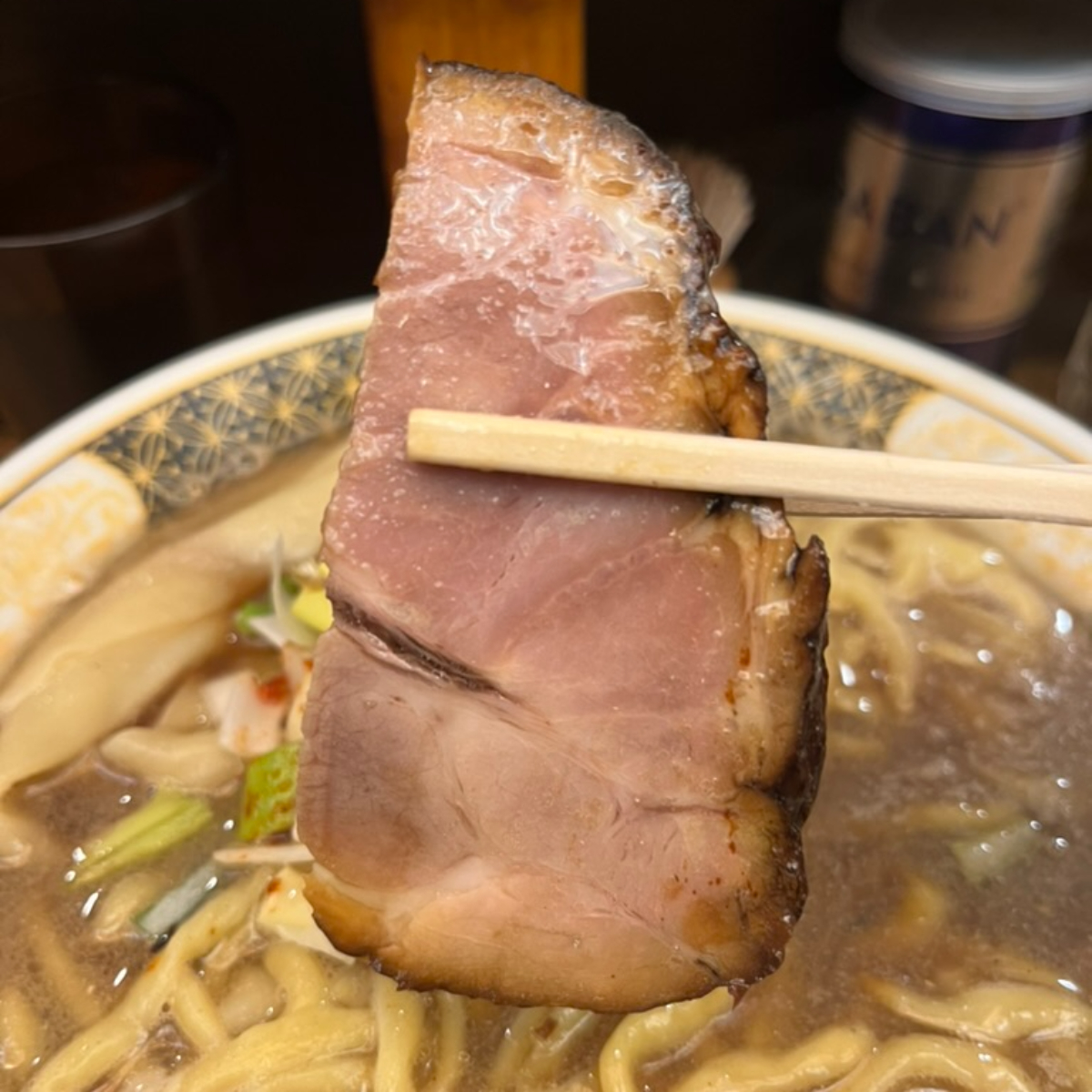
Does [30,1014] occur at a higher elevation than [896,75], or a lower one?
lower

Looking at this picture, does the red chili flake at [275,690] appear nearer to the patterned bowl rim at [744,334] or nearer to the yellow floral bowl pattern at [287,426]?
the yellow floral bowl pattern at [287,426]

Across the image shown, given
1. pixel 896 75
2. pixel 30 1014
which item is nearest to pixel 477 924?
pixel 30 1014

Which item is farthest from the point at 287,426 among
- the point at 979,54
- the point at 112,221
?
the point at 979,54

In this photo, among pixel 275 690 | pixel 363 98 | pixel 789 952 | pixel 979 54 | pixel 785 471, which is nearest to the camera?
pixel 785 471

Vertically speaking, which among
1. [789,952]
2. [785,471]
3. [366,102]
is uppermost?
[785,471]

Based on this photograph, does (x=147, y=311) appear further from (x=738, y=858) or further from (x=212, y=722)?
(x=738, y=858)

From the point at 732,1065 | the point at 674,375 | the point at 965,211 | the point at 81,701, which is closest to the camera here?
the point at 674,375

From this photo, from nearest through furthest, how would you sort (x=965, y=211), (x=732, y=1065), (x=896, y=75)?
1. (x=732, y=1065)
2. (x=896, y=75)
3. (x=965, y=211)

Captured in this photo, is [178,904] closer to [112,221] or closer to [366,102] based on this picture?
[112,221]
